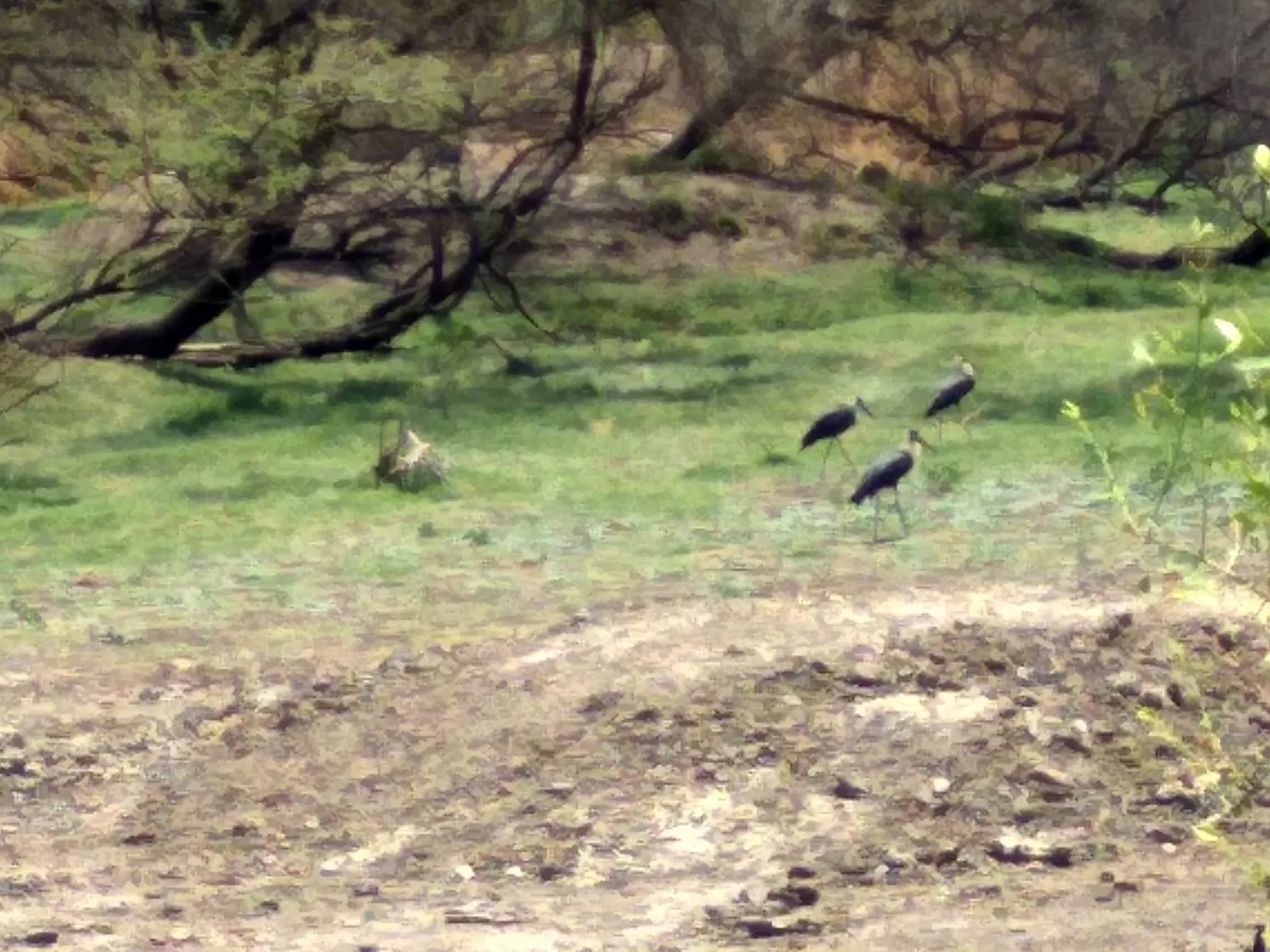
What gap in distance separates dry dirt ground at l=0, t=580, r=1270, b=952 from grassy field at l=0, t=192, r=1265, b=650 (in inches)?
50.6

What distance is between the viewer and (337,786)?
7.37 metres

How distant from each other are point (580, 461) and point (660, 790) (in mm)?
6907

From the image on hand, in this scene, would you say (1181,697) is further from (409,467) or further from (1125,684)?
(409,467)

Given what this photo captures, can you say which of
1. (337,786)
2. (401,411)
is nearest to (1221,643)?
(337,786)

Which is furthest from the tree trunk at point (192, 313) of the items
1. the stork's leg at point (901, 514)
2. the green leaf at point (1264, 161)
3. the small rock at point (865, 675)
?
the green leaf at point (1264, 161)

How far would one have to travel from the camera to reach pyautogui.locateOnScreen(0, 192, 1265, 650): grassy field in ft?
33.7

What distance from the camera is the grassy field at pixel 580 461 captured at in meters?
10.3

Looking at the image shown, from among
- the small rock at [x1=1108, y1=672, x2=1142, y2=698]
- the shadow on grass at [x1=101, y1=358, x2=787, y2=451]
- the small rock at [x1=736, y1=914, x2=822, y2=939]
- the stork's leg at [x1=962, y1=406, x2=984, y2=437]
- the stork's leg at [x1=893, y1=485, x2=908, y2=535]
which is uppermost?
the small rock at [x1=1108, y1=672, x2=1142, y2=698]

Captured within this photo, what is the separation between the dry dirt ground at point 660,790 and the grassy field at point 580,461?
129cm

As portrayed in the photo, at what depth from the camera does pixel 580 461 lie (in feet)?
45.7

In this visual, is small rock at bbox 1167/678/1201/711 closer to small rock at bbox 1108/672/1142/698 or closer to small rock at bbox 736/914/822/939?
small rock at bbox 1108/672/1142/698

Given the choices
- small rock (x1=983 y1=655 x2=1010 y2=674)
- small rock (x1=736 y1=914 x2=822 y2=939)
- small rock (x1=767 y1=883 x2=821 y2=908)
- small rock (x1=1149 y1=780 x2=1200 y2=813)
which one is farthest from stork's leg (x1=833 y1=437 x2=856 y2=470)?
small rock (x1=736 y1=914 x2=822 y2=939)

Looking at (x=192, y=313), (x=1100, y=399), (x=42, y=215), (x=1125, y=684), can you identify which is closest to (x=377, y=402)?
(x=192, y=313)

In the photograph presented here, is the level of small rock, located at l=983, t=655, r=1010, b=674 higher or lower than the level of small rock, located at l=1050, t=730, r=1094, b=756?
higher
